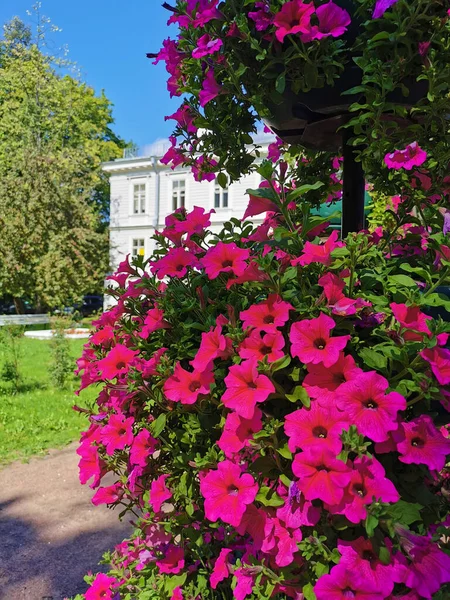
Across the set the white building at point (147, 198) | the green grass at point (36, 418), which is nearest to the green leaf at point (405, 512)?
the green grass at point (36, 418)

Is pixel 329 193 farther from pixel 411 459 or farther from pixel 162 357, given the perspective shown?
pixel 411 459

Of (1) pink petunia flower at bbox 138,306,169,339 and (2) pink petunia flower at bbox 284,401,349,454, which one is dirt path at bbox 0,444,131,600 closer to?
(1) pink petunia flower at bbox 138,306,169,339

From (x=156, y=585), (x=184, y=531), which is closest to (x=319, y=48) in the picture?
(x=184, y=531)

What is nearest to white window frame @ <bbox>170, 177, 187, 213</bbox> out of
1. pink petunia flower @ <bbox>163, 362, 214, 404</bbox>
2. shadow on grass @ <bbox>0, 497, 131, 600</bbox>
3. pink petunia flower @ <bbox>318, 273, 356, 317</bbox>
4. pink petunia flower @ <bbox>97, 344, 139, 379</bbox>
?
shadow on grass @ <bbox>0, 497, 131, 600</bbox>

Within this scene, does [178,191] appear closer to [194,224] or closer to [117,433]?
[194,224]

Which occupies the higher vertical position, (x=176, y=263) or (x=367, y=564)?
(x=176, y=263)

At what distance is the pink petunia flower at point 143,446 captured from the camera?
1.21 m

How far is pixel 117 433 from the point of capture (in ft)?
4.18

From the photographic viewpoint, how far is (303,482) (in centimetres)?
86

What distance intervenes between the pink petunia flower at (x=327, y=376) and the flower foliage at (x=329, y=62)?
52 centimetres

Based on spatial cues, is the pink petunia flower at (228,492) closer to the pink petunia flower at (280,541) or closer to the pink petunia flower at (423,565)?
the pink petunia flower at (280,541)

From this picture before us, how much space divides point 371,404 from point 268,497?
291mm

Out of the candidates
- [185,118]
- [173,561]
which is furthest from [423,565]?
[185,118]

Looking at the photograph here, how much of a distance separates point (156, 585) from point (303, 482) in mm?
971
